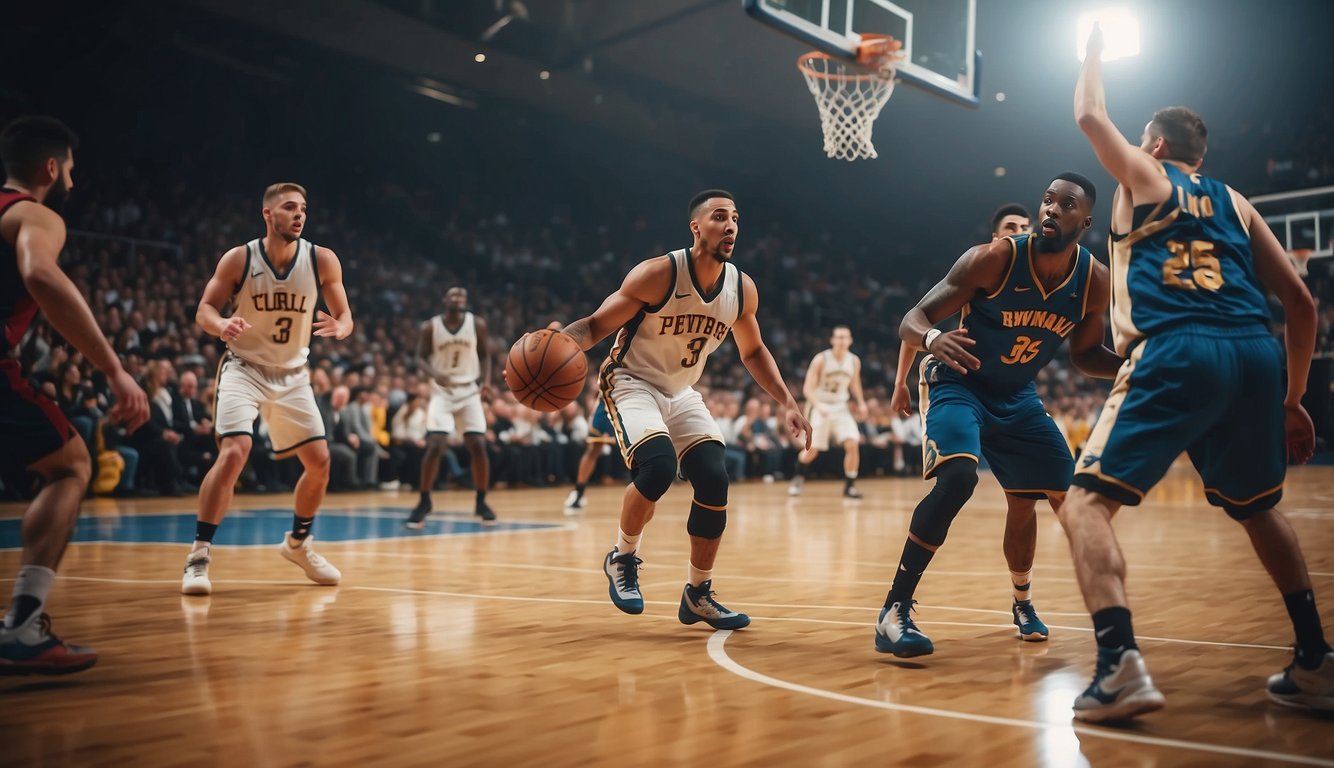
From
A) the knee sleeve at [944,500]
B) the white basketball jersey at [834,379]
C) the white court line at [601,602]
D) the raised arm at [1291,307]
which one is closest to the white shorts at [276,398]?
the white court line at [601,602]

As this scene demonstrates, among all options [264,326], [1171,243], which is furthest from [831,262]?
[1171,243]

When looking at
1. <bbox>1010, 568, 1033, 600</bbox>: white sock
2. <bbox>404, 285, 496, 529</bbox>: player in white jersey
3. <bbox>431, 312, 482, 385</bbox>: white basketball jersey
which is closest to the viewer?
<bbox>1010, 568, 1033, 600</bbox>: white sock

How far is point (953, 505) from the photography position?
431 centimetres

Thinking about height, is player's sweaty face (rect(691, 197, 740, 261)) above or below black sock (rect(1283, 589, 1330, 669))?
above

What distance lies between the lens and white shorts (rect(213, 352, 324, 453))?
20.2 ft

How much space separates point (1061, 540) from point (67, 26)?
16859mm

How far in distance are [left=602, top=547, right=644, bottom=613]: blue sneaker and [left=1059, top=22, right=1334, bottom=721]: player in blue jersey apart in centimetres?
222

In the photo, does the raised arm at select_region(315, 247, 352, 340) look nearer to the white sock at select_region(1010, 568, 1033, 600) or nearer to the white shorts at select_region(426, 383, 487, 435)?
the white sock at select_region(1010, 568, 1033, 600)

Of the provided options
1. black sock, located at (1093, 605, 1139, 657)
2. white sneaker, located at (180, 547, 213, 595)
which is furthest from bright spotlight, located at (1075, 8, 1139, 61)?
black sock, located at (1093, 605, 1139, 657)

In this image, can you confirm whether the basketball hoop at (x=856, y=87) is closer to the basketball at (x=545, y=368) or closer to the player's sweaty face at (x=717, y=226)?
the player's sweaty face at (x=717, y=226)

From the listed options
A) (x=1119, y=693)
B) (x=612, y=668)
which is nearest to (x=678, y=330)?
(x=612, y=668)

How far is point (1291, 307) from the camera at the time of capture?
3.57 metres

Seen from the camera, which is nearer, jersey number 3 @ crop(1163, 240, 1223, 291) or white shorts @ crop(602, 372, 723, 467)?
jersey number 3 @ crop(1163, 240, 1223, 291)

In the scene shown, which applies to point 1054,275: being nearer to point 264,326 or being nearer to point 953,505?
point 953,505
